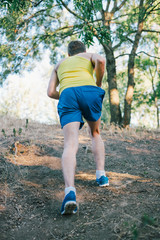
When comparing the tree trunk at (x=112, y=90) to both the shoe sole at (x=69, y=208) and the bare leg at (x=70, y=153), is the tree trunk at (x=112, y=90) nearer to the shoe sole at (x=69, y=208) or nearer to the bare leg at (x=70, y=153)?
the bare leg at (x=70, y=153)

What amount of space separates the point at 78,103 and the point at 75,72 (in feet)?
1.15

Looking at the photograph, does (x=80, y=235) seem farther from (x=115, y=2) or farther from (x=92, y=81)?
(x=115, y=2)

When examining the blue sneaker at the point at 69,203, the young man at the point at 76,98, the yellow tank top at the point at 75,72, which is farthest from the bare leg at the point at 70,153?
the yellow tank top at the point at 75,72

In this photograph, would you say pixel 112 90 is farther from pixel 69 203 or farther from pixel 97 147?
pixel 69 203

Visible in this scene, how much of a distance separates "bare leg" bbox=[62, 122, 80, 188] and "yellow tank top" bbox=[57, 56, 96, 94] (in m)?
0.46

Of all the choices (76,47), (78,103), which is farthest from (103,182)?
(76,47)

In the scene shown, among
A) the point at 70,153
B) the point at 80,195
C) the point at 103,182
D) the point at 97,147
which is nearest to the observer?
the point at 70,153

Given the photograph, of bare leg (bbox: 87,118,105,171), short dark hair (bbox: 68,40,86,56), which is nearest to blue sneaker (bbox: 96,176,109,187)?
bare leg (bbox: 87,118,105,171)

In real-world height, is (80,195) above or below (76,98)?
below

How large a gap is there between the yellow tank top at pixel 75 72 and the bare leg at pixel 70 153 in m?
0.46

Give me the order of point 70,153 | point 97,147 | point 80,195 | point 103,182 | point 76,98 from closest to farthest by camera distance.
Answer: point 70,153 < point 76,98 < point 80,195 < point 103,182 < point 97,147

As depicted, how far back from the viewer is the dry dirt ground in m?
1.74

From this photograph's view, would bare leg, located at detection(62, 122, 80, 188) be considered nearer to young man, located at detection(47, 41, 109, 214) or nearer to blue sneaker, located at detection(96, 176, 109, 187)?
young man, located at detection(47, 41, 109, 214)

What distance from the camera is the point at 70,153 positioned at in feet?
7.11
